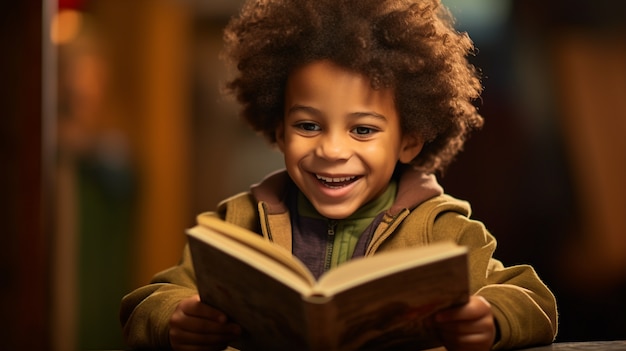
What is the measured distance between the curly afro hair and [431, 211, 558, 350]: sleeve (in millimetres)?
158

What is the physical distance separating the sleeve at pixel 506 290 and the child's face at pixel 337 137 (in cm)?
13

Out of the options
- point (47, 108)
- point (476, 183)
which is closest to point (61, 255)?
point (47, 108)

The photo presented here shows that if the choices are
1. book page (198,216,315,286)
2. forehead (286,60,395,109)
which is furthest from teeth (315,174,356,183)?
book page (198,216,315,286)

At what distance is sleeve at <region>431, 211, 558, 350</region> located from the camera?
1.10 meters

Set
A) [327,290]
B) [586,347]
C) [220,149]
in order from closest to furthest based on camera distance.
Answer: [327,290] → [586,347] → [220,149]

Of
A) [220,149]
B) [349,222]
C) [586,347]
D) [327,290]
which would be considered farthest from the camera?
[220,149]

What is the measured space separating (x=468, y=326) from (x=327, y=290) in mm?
227

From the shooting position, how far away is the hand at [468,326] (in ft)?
3.34

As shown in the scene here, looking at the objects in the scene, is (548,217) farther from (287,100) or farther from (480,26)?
(287,100)

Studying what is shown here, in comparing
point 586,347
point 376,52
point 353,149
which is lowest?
point 586,347

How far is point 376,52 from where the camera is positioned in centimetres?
121

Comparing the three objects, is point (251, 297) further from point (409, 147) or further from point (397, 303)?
point (409, 147)

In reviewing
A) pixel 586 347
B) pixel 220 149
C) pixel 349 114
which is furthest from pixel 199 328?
pixel 220 149

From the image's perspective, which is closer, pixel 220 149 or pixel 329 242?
pixel 329 242
